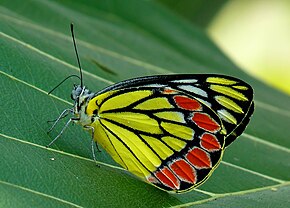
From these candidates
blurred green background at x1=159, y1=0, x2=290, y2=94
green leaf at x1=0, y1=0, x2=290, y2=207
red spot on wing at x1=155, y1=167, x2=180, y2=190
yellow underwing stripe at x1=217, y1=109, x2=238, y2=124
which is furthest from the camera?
blurred green background at x1=159, y1=0, x2=290, y2=94

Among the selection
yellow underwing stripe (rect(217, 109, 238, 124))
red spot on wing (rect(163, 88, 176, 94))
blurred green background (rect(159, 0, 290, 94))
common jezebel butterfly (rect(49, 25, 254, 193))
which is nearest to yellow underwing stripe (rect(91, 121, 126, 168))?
common jezebel butterfly (rect(49, 25, 254, 193))

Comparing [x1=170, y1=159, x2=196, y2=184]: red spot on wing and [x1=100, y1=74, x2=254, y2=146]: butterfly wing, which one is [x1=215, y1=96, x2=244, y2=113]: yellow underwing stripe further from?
[x1=170, y1=159, x2=196, y2=184]: red spot on wing

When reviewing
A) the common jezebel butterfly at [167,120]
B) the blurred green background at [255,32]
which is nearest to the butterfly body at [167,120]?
the common jezebel butterfly at [167,120]

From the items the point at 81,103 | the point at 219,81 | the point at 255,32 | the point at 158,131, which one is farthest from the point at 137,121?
the point at 255,32

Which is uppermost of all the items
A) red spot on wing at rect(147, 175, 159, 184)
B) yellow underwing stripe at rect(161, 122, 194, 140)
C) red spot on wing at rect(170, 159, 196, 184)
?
yellow underwing stripe at rect(161, 122, 194, 140)

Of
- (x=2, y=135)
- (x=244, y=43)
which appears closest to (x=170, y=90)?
(x=2, y=135)

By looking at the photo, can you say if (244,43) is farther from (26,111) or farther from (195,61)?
(26,111)

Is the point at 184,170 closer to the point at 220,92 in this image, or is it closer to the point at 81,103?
the point at 220,92
